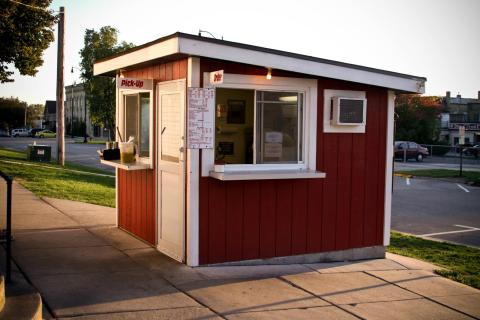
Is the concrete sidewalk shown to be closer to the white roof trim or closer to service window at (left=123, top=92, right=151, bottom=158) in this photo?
service window at (left=123, top=92, right=151, bottom=158)

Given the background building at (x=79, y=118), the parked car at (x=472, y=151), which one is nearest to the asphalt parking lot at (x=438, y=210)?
the parked car at (x=472, y=151)

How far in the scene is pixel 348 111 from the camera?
8.34 meters

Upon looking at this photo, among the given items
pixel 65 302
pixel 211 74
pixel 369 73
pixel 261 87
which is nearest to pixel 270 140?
pixel 261 87

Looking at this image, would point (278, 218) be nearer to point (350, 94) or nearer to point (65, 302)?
point (350, 94)

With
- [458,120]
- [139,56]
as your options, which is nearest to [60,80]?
[139,56]

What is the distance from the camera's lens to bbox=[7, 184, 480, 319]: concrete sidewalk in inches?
224

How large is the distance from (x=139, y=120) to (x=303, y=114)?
8.70ft

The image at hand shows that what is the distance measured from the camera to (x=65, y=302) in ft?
18.5

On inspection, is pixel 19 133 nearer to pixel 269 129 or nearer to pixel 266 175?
pixel 269 129

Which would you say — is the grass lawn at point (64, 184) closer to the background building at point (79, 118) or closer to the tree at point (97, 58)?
the tree at point (97, 58)

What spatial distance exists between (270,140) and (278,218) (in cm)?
110

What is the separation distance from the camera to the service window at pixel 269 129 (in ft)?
25.2

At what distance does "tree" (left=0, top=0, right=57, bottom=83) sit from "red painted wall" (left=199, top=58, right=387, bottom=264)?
20.7 m

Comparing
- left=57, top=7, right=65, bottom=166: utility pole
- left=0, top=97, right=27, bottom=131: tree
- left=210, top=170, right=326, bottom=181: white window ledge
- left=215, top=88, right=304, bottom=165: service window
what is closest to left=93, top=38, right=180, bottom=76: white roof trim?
left=215, top=88, right=304, bottom=165: service window
